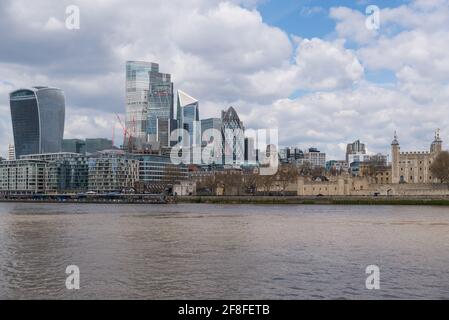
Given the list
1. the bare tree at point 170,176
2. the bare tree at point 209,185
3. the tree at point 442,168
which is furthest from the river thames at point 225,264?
the bare tree at point 170,176

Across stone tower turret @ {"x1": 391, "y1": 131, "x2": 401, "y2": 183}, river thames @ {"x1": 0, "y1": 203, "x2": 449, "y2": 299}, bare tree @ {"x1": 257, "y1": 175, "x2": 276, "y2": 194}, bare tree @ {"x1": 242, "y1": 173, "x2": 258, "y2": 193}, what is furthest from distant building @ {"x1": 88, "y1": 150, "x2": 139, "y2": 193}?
river thames @ {"x1": 0, "y1": 203, "x2": 449, "y2": 299}

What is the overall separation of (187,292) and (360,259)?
11.7 m

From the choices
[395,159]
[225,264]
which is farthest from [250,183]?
[225,264]

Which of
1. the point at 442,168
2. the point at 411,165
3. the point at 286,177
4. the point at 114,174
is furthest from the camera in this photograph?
the point at 114,174

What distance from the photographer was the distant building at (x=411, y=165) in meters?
139

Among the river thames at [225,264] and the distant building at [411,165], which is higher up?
the distant building at [411,165]

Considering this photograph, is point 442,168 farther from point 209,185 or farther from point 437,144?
point 209,185

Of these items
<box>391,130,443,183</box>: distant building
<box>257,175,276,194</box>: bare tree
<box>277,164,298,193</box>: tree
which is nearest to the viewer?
<box>391,130,443,183</box>: distant building

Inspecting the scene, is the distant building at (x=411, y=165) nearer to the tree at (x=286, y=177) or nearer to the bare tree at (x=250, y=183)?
the tree at (x=286, y=177)

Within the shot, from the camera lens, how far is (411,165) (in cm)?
14125

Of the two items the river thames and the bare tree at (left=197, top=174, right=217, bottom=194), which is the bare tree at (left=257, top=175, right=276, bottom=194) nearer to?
the bare tree at (left=197, top=174, right=217, bottom=194)

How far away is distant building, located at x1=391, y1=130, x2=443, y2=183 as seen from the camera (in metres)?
139
